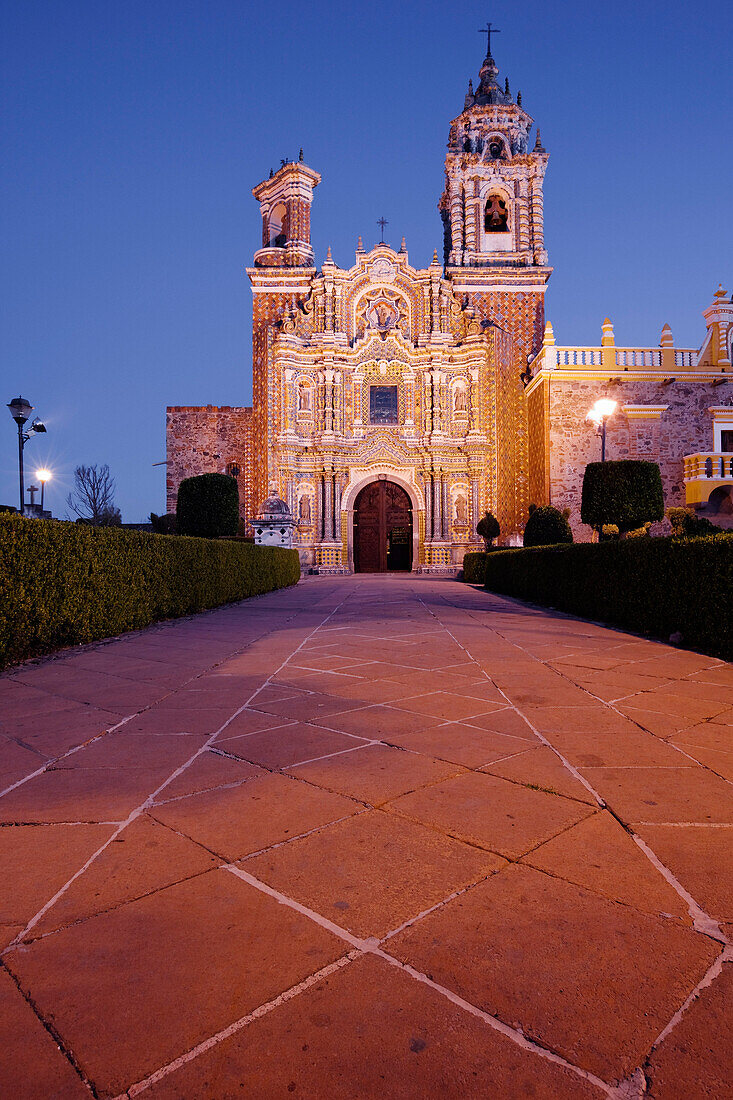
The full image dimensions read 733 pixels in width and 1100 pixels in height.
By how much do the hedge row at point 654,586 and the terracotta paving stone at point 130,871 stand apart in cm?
461

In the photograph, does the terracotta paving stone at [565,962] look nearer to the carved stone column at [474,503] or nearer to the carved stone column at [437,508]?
the carved stone column at [437,508]

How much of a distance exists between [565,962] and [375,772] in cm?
110

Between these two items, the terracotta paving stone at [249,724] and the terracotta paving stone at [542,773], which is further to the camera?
the terracotta paving stone at [249,724]

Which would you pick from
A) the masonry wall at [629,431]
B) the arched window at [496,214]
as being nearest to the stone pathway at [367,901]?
the masonry wall at [629,431]

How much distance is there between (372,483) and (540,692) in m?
20.2

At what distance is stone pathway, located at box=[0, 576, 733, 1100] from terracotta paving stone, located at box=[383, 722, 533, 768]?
0.02 m

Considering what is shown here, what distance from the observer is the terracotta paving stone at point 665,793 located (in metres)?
1.90

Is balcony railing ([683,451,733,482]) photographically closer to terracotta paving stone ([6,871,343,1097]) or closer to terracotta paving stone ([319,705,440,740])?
terracotta paving stone ([319,705,440,740])

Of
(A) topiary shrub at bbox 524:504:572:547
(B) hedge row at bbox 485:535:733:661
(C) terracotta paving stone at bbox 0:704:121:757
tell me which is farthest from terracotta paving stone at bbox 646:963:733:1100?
(A) topiary shrub at bbox 524:504:572:547

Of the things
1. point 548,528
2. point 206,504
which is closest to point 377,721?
point 548,528

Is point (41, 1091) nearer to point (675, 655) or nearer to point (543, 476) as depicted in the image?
point (675, 655)

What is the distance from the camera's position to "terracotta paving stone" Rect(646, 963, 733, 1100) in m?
0.95

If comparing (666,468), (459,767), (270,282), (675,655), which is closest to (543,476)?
(666,468)

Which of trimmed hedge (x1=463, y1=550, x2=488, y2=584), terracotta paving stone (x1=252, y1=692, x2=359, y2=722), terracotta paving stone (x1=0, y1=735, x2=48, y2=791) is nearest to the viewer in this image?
terracotta paving stone (x1=0, y1=735, x2=48, y2=791)
